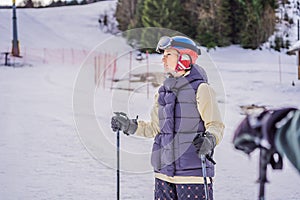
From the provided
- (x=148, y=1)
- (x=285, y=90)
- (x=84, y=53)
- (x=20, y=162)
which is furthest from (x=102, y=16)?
(x=20, y=162)

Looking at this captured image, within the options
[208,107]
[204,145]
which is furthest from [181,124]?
[204,145]

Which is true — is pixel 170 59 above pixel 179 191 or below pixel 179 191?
above

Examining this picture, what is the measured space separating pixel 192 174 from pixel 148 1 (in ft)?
71.8

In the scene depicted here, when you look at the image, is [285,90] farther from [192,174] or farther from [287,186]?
[192,174]

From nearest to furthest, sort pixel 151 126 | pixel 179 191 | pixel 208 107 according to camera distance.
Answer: pixel 208 107, pixel 179 191, pixel 151 126

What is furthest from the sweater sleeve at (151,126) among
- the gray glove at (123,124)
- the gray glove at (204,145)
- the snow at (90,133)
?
the gray glove at (204,145)

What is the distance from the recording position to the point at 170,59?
236cm

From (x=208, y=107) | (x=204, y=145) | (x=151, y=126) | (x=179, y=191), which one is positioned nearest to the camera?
(x=204, y=145)

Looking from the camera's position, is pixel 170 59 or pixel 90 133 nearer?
pixel 170 59

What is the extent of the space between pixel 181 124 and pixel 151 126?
0.76 ft

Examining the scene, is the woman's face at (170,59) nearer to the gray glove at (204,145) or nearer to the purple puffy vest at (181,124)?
the purple puffy vest at (181,124)

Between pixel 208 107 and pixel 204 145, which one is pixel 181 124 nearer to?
pixel 208 107

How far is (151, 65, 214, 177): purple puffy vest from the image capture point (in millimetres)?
2348

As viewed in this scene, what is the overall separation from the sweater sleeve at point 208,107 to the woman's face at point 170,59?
0.16 metres
